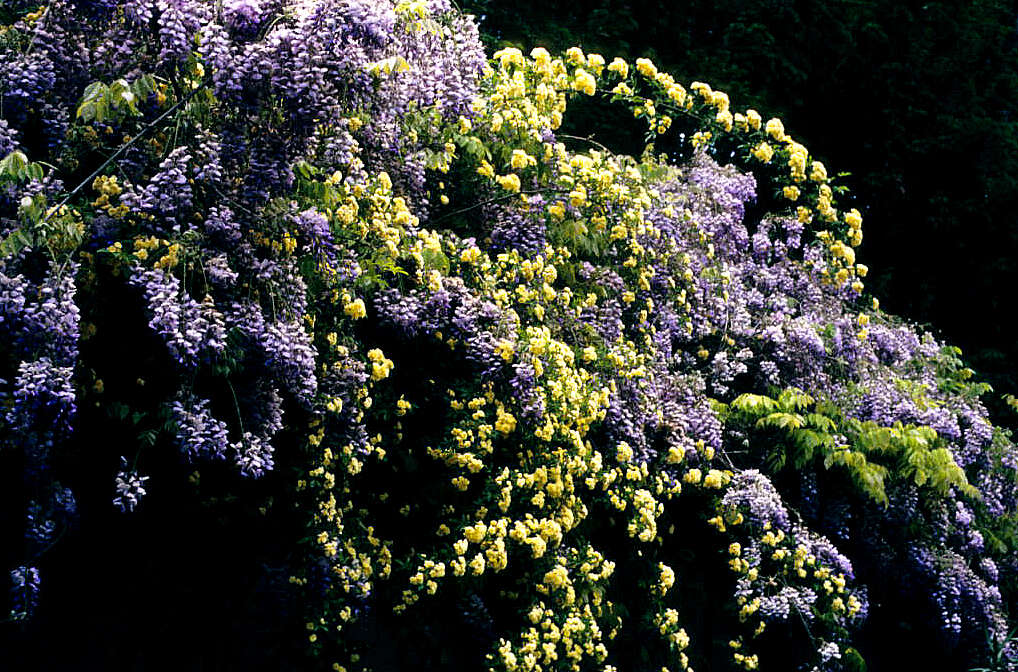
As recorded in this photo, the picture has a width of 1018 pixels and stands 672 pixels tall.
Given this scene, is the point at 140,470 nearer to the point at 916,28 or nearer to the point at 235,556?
the point at 235,556

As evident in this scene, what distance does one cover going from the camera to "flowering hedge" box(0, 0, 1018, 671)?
3.05m

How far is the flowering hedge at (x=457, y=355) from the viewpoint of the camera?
305cm

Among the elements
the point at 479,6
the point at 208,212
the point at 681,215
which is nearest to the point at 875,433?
the point at 681,215

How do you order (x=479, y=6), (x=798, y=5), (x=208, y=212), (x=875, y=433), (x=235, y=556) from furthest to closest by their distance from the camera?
1. (x=798, y=5)
2. (x=479, y=6)
3. (x=875, y=433)
4. (x=235, y=556)
5. (x=208, y=212)

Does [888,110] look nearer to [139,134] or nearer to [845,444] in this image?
[845,444]

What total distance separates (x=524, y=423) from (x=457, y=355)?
40 centimetres

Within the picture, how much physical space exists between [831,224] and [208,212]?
5.29 m

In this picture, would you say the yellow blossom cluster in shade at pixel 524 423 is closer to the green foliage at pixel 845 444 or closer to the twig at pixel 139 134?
the green foliage at pixel 845 444

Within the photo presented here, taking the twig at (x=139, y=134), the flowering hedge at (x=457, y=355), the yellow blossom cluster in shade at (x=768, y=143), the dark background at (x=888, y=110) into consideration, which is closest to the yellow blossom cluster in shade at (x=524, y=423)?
the flowering hedge at (x=457, y=355)

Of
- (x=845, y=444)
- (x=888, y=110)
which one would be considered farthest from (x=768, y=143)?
(x=888, y=110)

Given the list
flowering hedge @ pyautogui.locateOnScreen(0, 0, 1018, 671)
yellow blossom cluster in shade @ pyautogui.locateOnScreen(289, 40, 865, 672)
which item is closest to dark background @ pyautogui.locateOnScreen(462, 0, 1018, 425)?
flowering hedge @ pyautogui.locateOnScreen(0, 0, 1018, 671)

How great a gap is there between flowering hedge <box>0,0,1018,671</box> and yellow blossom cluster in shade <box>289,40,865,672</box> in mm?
17

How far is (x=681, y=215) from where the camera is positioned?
602cm

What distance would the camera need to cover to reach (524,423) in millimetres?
4219
